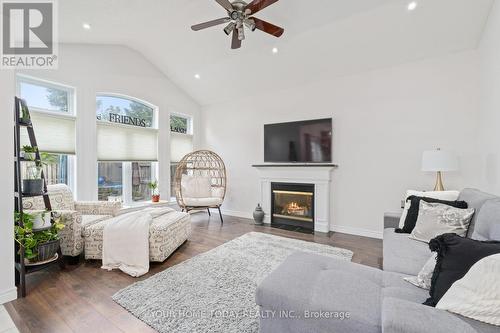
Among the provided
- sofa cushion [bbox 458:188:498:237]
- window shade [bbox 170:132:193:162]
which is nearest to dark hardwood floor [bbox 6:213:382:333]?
sofa cushion [bbox 458:188:498:237]

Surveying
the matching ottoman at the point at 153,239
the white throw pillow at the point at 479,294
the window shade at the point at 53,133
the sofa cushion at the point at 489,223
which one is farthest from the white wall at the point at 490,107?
the window shade at the point at 53,133

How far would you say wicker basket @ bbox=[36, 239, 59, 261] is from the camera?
7.39 ft

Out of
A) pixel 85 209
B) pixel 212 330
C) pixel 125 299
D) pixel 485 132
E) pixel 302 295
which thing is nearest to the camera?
pixel 302 295

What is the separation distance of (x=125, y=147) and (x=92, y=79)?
126 cm

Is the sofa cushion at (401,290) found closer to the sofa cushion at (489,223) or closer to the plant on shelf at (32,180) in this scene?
the sofa cushion at (489,223)

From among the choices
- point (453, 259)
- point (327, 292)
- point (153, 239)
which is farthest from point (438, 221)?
point (153, 239)

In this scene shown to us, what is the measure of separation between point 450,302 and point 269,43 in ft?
12.4

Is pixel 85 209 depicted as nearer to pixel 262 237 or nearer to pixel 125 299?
pixel 125 299

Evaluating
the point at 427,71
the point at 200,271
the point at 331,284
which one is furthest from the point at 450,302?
the point at 427,71

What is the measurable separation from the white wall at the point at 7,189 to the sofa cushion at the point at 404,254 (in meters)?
3.15

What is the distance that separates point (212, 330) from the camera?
5.29ft

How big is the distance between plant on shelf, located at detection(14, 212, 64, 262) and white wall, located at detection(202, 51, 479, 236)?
3903mm

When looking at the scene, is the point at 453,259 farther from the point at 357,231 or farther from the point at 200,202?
the point at 200,202

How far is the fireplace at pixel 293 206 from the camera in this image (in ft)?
14.1
